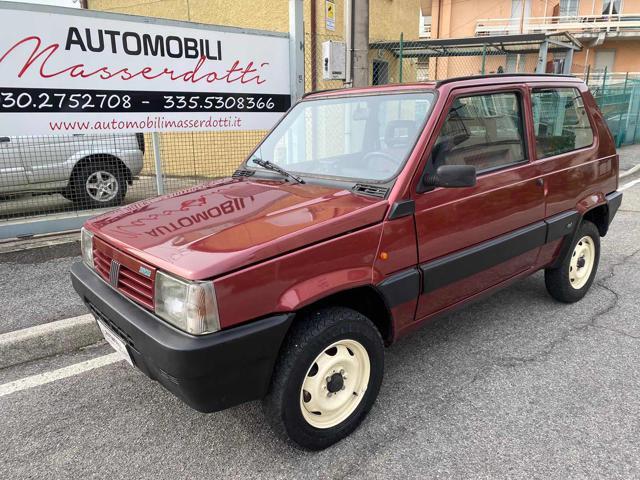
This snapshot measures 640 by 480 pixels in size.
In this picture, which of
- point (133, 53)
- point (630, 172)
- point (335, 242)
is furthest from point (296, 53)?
point (630, 172)

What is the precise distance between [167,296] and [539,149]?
276 centimetres

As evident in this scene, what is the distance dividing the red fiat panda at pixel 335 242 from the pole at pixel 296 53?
10.4ft

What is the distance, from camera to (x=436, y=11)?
29922 mm

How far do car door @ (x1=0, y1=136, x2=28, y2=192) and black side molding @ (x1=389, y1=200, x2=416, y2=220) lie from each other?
5.30 meters

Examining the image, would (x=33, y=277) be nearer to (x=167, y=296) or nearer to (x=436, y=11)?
(x=167, y=296)

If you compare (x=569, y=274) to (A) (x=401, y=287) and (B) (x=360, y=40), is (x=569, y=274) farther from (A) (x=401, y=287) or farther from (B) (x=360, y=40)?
(B) (x=360, y=40)

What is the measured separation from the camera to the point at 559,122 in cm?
374

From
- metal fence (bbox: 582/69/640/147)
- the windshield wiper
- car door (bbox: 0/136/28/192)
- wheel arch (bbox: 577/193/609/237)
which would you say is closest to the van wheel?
the windshield wiper

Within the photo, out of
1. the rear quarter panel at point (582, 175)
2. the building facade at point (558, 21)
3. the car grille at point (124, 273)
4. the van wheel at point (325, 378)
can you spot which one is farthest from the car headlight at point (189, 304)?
the building facade at point (558, 21)

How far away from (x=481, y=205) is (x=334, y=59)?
3980 millimetres

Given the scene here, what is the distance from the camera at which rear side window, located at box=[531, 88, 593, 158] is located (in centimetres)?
349

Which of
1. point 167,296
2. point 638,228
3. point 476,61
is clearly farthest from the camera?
point 476,61

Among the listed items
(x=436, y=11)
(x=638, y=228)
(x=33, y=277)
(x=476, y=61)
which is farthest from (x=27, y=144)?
(x=436, y=11)

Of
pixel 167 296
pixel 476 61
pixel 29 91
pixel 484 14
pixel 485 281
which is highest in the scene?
pixel 484 14
